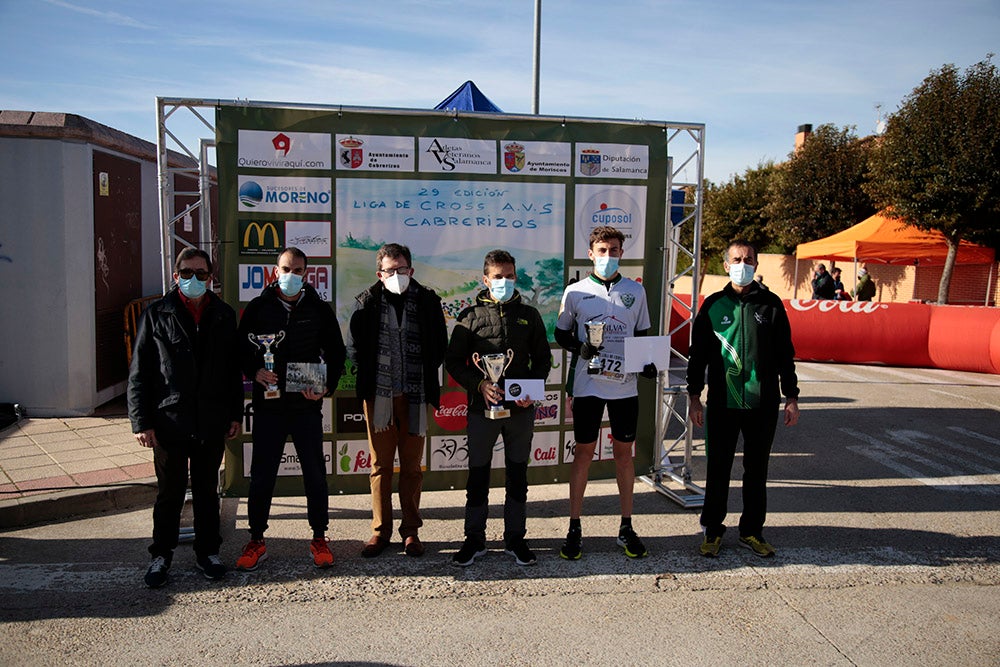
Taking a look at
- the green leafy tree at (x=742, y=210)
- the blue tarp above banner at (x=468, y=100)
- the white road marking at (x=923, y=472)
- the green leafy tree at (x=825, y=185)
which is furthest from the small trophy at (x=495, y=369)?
the green leafy tree at (x=742, y=210)

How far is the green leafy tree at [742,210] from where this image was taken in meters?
36.4

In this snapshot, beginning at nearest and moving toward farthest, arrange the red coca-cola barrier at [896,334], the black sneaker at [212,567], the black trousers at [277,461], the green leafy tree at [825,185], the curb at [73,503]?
the black sneaker at [212,567] → the black trousers at [277,461] → the curb at [73,503] → the red coca-cola barrier at [896,334] → the green leafy tree at [825,185]

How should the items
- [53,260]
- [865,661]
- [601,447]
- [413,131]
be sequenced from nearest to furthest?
[865,661], [413,131], [601,447], [53,260]

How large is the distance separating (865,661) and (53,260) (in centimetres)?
873

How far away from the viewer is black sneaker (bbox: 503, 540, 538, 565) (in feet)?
16.6

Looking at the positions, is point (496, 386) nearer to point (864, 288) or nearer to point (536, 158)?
point (536, 158)

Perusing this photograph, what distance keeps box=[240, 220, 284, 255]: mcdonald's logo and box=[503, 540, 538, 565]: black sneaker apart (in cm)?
290

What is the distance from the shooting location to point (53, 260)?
8.41 m

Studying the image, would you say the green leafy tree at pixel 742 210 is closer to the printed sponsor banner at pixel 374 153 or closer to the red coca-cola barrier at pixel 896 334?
the red coca-cola barrier at pixel 896 334

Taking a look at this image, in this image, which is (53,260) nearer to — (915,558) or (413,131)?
(413,131)

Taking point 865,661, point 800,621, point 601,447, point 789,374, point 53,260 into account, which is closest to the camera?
point 865,661

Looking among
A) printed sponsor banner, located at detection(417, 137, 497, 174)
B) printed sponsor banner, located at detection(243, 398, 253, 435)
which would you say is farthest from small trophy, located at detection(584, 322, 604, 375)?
printed sponsor banner, located at detection(243, 398, 253, 435)

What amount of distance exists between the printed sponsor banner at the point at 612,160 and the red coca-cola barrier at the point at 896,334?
789 centimetres

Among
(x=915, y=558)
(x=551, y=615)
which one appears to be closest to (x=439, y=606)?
(x=551, y=615)
